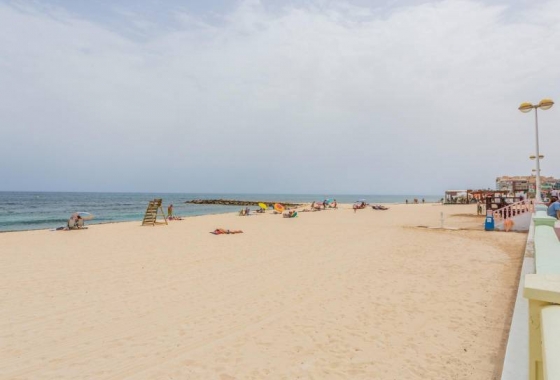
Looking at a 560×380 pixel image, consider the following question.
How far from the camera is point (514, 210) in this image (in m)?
18.5

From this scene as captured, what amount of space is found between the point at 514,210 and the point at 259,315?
1816 centimetres

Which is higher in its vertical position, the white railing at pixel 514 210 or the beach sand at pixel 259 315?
the white railing at pixel 514 210

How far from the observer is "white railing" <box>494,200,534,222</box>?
1812 centimetres

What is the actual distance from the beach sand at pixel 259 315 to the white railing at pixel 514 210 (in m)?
7.71

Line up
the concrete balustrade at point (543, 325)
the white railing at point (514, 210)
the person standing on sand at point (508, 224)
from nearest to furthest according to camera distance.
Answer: the concrete balustrade at point (543, 325)
the person standing on sand at point (508, 224)
the white railing at point (514, 210)

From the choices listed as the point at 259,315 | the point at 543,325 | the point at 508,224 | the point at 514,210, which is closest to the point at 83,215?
the point at 259,315

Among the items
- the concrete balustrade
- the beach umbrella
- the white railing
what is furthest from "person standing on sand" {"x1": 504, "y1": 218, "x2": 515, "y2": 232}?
the beach umbrella

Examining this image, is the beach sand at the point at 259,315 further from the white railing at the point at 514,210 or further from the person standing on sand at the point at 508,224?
the white railing at the point at 514,210

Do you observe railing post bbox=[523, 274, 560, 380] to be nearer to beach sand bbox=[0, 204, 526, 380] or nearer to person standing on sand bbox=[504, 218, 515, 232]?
beach sand bbox=[0, 204, 526, 380]

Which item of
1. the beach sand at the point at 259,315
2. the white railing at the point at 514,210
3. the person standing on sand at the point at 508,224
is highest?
the white railing at the point at 514,210

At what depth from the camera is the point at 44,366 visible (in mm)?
4477

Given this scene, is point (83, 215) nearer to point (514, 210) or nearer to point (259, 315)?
point (259, 315)

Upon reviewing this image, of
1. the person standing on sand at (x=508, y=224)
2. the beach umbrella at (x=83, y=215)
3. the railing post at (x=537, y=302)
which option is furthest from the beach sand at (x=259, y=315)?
the beach umbrella at (x=83, y=215)

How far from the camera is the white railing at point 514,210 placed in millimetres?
18125
